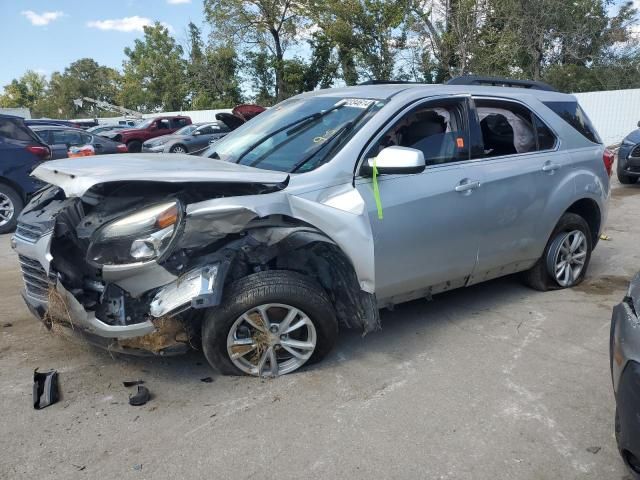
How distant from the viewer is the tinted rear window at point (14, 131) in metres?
8.36

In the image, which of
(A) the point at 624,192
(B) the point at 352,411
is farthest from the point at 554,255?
(A) the point at 624,192

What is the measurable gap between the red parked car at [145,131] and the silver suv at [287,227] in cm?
1976

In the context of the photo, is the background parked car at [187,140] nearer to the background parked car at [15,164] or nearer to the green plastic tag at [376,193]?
the background parked car at [15,164]

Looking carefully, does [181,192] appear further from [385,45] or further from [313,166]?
[385,45]

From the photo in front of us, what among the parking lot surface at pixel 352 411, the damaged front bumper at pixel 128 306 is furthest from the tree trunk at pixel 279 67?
the damaged front bumper at pixel 128 306

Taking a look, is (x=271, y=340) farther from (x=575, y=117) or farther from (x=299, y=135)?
(x=575, y=117)

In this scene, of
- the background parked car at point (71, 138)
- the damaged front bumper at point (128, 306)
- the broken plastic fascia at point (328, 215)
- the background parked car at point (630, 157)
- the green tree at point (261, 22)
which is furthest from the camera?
the green tree at point (261, 22)

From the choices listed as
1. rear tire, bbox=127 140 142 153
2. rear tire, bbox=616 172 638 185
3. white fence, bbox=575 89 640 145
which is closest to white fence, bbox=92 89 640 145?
white fence, bbox=575 89 640 145

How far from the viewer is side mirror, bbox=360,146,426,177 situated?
3357 millimetres

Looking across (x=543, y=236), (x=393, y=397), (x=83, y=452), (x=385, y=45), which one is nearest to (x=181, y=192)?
(x=83, y=452)

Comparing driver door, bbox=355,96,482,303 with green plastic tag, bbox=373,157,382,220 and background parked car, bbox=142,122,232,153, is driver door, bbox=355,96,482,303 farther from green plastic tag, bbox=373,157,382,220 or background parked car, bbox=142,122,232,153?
background parked car, bbox=142,122,232,153

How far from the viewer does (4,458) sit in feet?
8.87

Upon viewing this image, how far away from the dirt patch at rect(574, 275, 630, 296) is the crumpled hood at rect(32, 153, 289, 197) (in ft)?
11.0

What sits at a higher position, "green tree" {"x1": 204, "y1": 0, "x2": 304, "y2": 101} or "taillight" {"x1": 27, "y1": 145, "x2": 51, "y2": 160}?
"green tree" {"x1": 204, "y1": 0, "x2": 304, "y2": 101}
